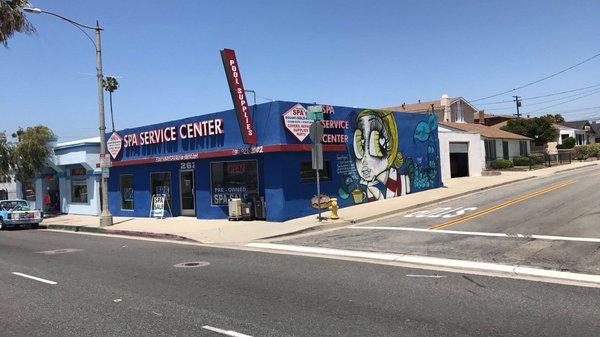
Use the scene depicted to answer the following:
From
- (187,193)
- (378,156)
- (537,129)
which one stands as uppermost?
(537,129)

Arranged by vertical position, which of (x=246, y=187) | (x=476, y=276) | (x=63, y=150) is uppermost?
(x=63, y=150)

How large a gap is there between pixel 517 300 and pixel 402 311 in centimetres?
174

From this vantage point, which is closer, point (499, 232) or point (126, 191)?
point (499, 232)

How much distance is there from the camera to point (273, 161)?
65.2 ft

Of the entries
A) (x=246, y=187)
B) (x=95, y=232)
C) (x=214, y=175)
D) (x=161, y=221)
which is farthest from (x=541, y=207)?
(x=95, y=232)

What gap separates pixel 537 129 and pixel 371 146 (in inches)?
1690

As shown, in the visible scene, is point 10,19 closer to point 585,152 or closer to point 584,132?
point 585,152

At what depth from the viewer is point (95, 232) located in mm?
21828

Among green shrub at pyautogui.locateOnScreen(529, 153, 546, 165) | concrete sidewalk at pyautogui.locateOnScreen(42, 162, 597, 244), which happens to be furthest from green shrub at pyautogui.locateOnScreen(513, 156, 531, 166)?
concrete sidewalk at pyautogui.locateOnScreen(42, 162, 597, 244)

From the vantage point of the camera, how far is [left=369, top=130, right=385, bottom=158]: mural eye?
23562mm

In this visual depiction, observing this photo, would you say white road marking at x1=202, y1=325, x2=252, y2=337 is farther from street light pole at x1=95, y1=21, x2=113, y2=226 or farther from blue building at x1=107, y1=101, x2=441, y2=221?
street light pole at x1=95, y1=21, x2=113, y2=226

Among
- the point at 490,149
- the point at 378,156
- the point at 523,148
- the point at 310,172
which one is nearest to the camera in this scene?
the point at 310,172

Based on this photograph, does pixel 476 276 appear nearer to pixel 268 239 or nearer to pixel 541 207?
pixel 268 239

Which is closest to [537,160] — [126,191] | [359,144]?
[359,144]
